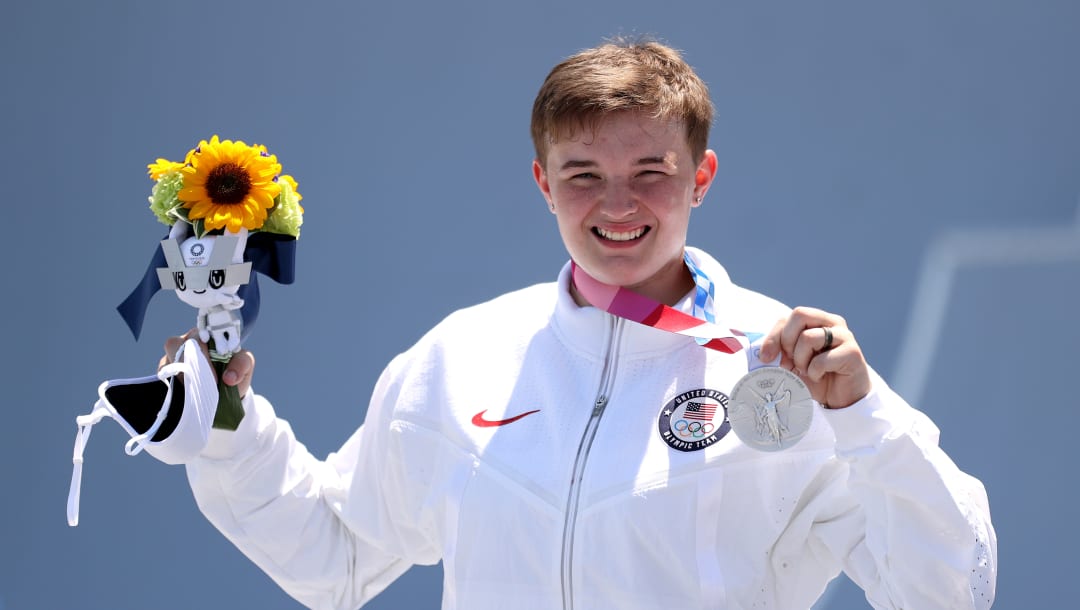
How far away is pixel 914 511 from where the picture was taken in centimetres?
178

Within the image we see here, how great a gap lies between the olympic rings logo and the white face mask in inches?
30.0

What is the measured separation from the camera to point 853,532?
193 cm

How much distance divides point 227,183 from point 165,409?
386mm

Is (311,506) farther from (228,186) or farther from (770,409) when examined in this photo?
(770,409)

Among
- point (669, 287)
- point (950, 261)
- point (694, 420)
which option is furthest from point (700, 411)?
point (950, 261)

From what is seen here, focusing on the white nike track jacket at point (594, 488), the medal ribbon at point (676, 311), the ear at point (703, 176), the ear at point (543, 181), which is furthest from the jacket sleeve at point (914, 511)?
the ear at point (543, 181)

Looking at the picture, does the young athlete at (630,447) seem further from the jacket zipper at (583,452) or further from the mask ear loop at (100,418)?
the mask ear loop at (100,418)

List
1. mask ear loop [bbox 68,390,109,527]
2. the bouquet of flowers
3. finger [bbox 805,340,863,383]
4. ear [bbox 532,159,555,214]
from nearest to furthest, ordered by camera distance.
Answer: finger [bbox 805,340,863,383] < mask ear loop [bbox 68,390,109,527] < the bouquet of flowers < ear [bbox 532,159,555,214]

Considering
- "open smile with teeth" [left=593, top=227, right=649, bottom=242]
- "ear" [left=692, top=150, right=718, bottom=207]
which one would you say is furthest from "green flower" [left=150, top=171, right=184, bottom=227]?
"ear" [left=692, top=150, right=718, bottom=207]

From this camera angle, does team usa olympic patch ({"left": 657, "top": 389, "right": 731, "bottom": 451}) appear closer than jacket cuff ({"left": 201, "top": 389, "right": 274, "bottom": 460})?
Yes

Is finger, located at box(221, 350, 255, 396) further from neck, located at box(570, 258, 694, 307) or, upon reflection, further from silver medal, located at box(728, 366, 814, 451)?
silver medal, located at box(728, 366, 814, 451)

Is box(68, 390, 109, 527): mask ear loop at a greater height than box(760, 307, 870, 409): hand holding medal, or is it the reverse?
box(760, 307, 870, 409): hand holding medal

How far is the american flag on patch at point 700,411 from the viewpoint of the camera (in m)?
2.03

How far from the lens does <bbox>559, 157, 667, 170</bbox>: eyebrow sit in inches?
80.0
